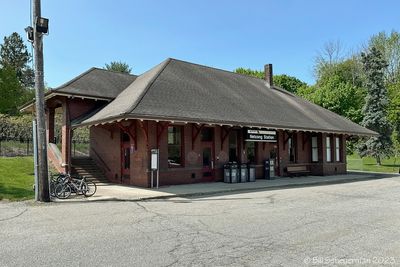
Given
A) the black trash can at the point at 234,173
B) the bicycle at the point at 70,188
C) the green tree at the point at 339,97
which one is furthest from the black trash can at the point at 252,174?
the green tree at the point at 339,97

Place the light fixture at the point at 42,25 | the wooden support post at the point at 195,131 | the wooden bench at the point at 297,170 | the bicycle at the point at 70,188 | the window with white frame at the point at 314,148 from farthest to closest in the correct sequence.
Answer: the window with white frame at the point at 314,148, the wooden bench at the point at 297,170, the wooden support post at the point at 195,131, the bicycle at the point at 70,188, the light fixture at the point at 42,25

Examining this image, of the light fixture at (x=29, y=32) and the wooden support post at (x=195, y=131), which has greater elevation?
the light fixture at (x=29, y=32)

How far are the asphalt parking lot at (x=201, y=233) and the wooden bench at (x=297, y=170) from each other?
12291 mm

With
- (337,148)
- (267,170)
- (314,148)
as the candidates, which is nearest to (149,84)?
(267,170)

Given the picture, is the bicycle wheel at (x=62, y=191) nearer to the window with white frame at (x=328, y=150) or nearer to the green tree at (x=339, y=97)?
the window with white frame at (x=328, y=150)

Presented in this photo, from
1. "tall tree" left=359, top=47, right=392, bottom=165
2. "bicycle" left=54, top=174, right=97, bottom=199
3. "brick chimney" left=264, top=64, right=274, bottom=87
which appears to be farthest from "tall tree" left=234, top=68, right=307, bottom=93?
"bicycle" left=54, top=174, right=97, bottom=199

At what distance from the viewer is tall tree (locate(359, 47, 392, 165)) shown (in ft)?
132

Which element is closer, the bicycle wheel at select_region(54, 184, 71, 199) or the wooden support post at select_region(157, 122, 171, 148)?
the bicycle wheel at select_region(54, 184, 71, 199)

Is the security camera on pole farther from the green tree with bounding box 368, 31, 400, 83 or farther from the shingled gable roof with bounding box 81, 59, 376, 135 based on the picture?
the green tree with bounding box 368, 31, 400, 83

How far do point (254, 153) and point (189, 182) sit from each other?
5.50 m

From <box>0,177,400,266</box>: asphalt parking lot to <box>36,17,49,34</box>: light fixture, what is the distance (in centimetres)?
597

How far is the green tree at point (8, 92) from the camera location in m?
41.0

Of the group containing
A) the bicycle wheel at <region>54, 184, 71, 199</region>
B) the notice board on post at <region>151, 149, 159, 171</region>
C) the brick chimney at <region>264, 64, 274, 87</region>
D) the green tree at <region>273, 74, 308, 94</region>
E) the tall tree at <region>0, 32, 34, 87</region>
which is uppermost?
the tall tree at <region>0, 32, 34, 87</region>

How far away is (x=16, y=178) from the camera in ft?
58.6
